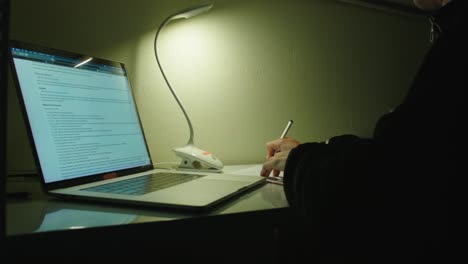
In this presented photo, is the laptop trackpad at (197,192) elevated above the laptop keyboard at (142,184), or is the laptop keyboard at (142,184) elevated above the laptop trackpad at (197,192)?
the laptop keyboard at (142,184)

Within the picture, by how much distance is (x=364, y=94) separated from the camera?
1502 mm

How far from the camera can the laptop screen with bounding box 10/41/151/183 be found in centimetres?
63

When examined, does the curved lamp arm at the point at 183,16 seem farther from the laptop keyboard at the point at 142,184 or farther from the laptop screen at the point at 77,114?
the laptop keyboard at the point at 142,184

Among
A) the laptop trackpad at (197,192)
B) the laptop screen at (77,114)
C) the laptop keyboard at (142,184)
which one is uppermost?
the laptop screen at (77,114)

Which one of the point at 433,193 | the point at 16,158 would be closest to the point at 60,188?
the point at 16,158

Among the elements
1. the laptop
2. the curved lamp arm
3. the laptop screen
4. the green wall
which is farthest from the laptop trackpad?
the green wall

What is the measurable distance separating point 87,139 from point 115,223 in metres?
0.36

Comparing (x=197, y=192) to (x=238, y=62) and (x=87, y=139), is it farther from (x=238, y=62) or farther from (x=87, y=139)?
(x=238, y=62)

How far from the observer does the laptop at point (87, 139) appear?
0.58m

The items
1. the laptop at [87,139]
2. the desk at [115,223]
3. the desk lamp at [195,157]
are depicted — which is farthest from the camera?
the desk lamp at [195,157]

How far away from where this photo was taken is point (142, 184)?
2.20ft

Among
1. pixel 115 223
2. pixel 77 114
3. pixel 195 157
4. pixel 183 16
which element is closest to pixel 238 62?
pixel 183 16

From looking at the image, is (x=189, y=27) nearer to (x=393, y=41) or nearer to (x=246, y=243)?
(x=246, y=243)

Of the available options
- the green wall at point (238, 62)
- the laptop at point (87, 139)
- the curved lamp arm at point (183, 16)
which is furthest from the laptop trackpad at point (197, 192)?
the green wall at point (238, 62)
